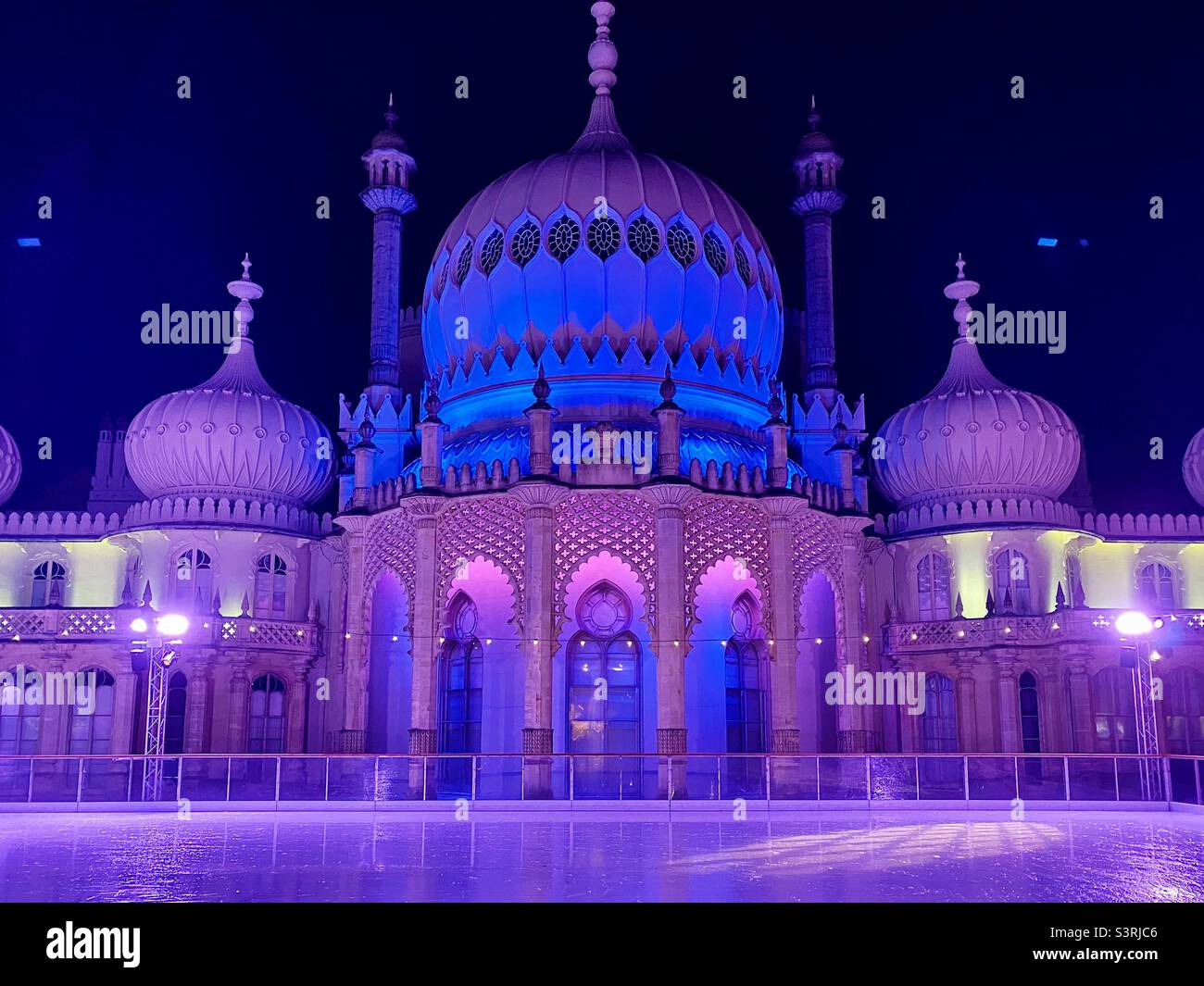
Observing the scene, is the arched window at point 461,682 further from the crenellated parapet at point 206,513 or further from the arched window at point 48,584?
the arched window at point 48,584

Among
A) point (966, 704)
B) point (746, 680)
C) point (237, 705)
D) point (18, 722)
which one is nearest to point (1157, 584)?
point (966, 704)

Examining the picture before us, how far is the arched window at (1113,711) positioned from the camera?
30.3 m

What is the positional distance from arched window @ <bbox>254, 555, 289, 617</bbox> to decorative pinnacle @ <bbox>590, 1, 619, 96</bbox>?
15.4 m

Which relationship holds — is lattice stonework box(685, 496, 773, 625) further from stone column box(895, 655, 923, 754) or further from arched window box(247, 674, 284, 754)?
arched window box(247, 674, 284, 754)

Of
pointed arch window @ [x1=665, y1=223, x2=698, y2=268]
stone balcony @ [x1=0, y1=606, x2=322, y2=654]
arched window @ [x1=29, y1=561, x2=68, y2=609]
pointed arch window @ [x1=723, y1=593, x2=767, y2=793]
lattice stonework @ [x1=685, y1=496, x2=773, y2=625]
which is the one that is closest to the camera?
lattice stonework @ [x1=685, y1=496, x2=773, y2=625]

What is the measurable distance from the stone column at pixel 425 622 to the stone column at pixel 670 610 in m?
4.77

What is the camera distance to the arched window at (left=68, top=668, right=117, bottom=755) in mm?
30875

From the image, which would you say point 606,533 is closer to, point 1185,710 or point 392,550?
point 392,550

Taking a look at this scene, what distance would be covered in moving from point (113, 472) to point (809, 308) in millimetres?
20507

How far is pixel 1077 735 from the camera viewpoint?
3030cm

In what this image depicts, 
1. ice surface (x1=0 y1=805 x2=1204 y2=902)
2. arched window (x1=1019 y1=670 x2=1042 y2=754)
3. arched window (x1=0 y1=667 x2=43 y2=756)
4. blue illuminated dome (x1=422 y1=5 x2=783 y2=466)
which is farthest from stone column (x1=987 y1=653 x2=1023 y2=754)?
arched window (x1=0 y1=667 x2=43 y2=756)

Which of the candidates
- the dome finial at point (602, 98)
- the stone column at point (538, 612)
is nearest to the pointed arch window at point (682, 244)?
the dome finial at point (602, 98)
